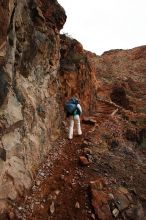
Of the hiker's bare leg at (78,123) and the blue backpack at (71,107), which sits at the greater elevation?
the blue backpack at (71,107)

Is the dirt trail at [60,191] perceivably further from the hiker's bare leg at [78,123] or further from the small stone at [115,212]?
the hiker's bare leg at [78,123]

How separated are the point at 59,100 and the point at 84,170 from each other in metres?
3.61

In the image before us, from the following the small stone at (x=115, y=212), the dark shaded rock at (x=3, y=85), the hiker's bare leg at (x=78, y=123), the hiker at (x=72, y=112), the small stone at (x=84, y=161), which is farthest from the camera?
the hiker's bare leg at (x=78, y=123)

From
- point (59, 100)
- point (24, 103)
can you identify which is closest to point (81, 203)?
point (24, 103)

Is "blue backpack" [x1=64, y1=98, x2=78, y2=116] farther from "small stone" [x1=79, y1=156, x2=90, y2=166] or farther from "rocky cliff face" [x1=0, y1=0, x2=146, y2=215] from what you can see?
"small stone" [x1=79, y1=156, x2=90, y2=166]

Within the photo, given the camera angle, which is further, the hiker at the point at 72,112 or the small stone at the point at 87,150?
the hiker at the point at 72,112

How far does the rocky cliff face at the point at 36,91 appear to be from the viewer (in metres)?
9.44

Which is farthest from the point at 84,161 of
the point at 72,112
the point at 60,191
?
the point at 72,112

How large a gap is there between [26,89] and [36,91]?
0.81 metres

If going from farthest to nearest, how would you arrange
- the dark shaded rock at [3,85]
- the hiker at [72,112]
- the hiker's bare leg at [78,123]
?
the hiker's bare leg at [78,123]
the hiker at [72,112]
the dark shaded rock at [3,85]

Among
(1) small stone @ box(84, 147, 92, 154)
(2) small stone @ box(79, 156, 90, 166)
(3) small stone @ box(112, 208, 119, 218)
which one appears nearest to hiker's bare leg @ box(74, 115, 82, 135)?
(1) small stone @ box(84, 147, 92, 154)

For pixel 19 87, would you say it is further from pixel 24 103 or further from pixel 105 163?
pixel 105 163

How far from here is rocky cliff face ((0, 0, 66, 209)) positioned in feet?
30.6

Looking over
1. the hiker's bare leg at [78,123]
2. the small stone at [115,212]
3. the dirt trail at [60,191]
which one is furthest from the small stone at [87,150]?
the small stone at [115,212]
